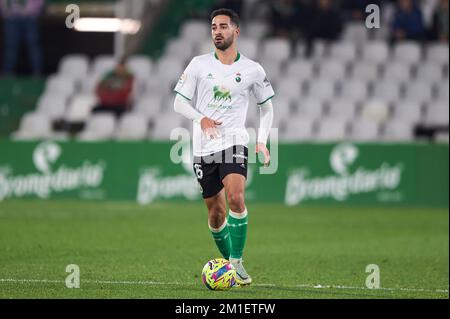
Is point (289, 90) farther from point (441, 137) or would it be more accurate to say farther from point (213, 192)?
point (213, 192)

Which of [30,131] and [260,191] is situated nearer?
[260,191]

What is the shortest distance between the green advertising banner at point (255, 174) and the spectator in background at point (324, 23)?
158 inches

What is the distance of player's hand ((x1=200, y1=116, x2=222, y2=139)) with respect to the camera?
33.5 feet

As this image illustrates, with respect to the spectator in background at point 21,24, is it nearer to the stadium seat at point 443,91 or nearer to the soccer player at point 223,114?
the stadium seat at point 443,91

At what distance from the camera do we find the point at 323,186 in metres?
21.0

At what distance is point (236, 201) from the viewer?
1042cm

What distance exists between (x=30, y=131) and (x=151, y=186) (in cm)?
345

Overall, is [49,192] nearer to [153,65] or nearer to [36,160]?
[36,160]

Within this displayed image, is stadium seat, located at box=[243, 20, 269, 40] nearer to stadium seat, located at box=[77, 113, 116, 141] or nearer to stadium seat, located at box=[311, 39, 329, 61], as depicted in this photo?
stadium seat, located at box=[311, 39, 329, 61]

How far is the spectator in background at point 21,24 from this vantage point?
2406cm

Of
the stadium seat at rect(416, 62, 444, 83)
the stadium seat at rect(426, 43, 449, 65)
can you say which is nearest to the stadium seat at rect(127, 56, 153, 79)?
the stadium seat at rect(416, 62, 444, 83)

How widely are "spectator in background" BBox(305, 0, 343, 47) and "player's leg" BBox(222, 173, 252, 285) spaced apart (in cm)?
1365

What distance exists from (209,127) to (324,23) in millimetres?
14082

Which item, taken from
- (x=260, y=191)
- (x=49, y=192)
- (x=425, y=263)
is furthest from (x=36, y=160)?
(x=425, y=263)
